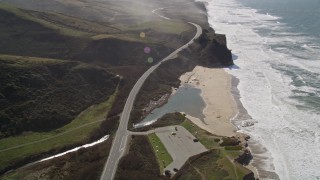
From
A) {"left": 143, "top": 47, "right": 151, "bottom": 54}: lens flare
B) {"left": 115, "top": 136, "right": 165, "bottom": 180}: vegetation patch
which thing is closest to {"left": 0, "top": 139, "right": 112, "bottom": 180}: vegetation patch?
{"left": 115, "top": 136, "right": 165, "bottom": 180}: vegetation patch

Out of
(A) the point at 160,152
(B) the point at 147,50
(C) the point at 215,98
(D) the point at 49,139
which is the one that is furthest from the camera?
(B) the point at 147,50

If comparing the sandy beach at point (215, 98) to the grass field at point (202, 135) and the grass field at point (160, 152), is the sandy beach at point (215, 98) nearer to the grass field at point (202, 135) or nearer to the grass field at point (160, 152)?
the grass field at point (202, 135)

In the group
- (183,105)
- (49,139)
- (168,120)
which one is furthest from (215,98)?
(49,139)

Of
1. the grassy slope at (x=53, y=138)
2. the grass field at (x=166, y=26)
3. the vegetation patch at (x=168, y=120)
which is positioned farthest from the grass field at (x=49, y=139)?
the grass field at (x=166, y=26)

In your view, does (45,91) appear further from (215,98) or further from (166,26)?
(166,26)

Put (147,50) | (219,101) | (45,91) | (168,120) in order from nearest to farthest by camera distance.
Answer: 1. (168,120)
2. (45,91)
3. (219,101)
4. (147,50)

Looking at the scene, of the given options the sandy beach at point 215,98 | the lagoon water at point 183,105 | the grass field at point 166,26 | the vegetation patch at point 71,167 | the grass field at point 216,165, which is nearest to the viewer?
the grass field at point 216,165
